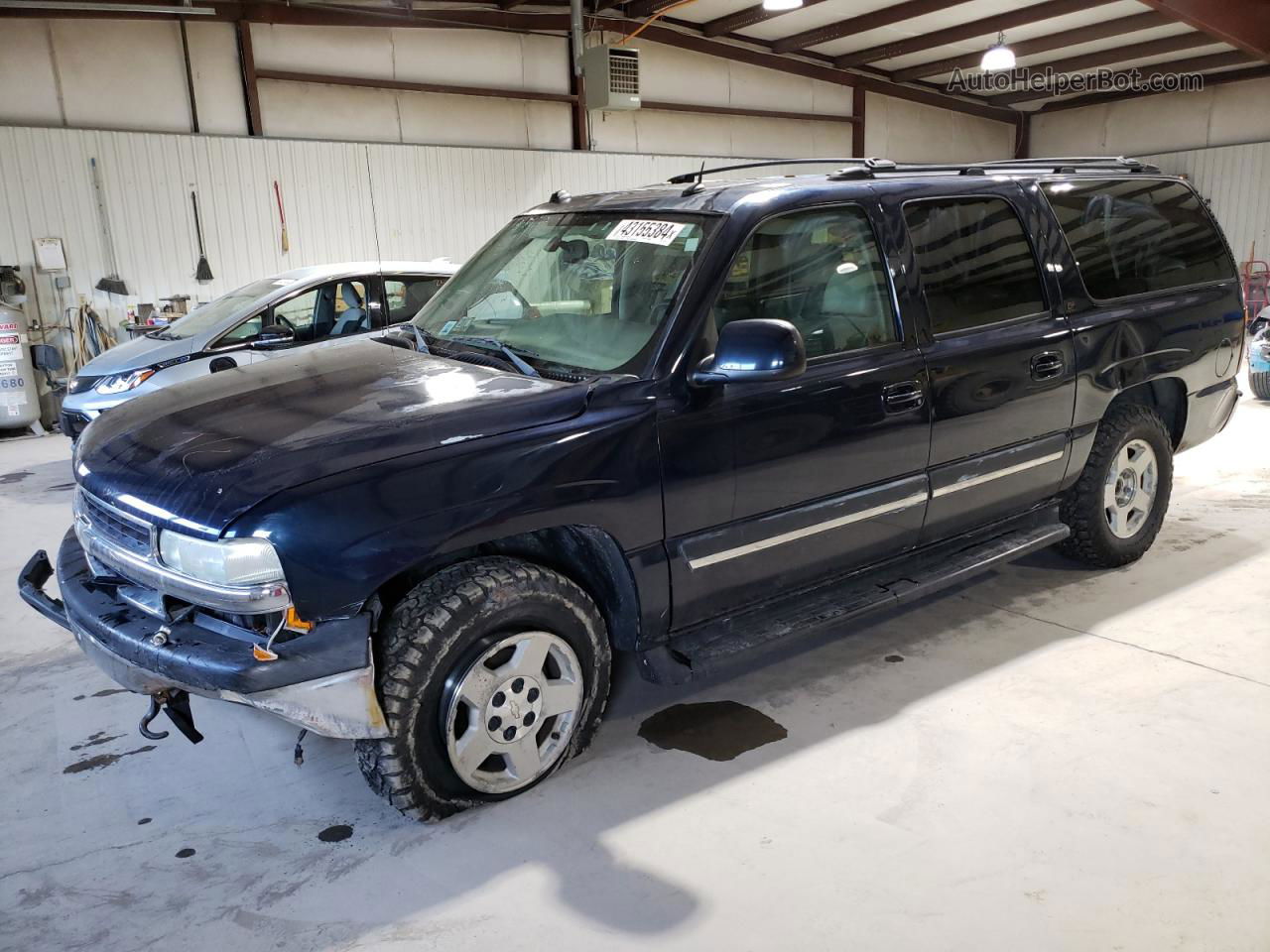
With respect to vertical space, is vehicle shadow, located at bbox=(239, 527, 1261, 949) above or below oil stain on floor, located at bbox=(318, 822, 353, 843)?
below

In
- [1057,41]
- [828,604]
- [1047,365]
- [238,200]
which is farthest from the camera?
[1057,41]

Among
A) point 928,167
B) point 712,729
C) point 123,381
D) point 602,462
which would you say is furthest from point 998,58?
point 602,462

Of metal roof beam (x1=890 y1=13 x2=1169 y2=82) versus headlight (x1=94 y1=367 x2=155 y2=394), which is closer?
headlight (x1=94 y1=367 x2=155 y2=394)

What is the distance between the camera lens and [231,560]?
225cm

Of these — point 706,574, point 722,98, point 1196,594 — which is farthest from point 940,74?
point 706,574

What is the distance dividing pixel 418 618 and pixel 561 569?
0.51m

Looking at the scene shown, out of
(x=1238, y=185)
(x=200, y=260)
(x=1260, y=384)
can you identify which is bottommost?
(x=1260, y=384)

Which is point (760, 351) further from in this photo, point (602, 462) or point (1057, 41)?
point (1057, 41)

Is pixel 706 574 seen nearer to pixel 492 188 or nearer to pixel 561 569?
pixel 561 569

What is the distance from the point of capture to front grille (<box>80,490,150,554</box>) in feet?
8.20

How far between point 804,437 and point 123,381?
5545 mm

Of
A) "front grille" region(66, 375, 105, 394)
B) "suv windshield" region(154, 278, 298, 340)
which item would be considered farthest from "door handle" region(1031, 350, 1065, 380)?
"front grille" region(66, 375, 105, 394)

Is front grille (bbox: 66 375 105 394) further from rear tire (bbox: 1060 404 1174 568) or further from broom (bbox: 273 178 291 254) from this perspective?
rear tire (bbox: 1060 404 1174 568)

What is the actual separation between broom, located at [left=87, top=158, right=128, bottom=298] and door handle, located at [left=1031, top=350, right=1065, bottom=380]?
9577mm
